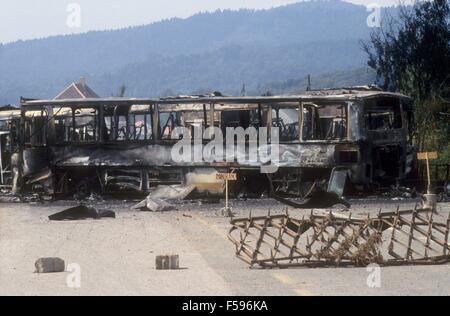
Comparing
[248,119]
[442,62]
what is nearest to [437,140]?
[442,62]

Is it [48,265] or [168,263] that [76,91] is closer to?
[48,265]

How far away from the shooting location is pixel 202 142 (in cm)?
3562

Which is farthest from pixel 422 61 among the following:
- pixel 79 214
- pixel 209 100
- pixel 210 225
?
pixel 210 225

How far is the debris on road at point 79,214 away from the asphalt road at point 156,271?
35.0 inches

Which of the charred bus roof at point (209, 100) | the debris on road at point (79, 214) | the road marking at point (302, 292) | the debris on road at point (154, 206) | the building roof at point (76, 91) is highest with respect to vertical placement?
the charred bus roof at point (209, 100)

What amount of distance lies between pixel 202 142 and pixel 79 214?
9233 mm

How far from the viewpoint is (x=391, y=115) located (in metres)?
37.2

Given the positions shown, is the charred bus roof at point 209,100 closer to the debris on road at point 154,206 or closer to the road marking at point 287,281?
the debris on road at point 154,206

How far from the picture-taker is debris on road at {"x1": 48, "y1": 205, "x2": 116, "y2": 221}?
26.5 meters

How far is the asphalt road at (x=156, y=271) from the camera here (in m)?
12.2

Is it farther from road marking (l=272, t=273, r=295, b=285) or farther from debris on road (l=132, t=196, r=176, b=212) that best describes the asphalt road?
debris on road (l=132, t=196, r=176, b=212)

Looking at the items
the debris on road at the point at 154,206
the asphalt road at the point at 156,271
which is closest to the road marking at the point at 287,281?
the asphalt road at the point at 156,271

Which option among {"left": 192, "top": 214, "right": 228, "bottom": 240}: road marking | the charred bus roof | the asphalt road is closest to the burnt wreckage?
the charred bus roof

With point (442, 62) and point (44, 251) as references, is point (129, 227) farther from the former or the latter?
point (442, 62)
